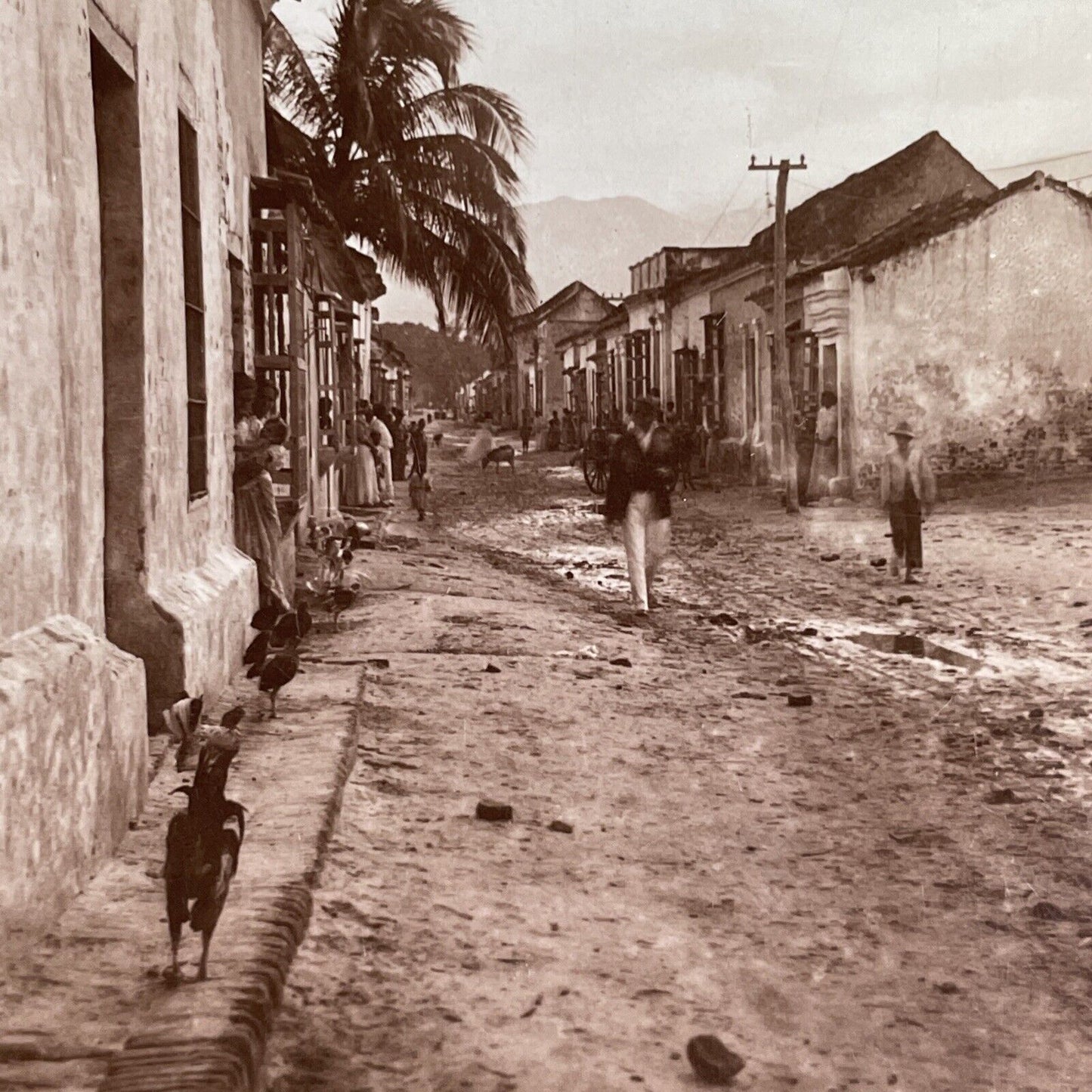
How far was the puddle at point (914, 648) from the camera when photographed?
814cm

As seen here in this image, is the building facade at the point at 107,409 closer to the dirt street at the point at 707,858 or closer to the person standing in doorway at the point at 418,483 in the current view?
the dirt street at the point at 707,858

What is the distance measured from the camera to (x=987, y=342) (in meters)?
20.2

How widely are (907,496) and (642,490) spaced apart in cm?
259

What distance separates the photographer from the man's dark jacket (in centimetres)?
1003

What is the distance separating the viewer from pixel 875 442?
65.7 ft

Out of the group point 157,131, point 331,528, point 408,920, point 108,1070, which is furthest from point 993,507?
point 108,1070

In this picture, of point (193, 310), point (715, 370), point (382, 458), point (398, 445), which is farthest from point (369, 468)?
point (715, 370)

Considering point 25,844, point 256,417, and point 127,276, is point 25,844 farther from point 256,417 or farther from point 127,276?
point 256,417

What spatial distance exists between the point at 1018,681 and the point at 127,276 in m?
4.72

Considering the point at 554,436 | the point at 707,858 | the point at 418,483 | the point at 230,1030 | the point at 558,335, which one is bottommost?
the point at 707,858

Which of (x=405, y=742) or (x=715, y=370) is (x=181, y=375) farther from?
(x=715, y=370)

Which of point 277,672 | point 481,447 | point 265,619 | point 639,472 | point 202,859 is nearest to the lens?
point 202,859

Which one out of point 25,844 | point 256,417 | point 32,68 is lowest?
point 25,844

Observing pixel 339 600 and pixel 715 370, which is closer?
pixel 339 600
